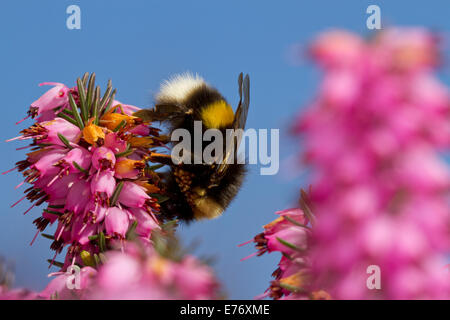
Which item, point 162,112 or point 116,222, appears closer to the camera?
point 116,222

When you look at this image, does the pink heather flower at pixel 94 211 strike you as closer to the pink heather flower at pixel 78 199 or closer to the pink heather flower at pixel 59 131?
the pink heather flower at pixel 78 199

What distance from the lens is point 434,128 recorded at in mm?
479

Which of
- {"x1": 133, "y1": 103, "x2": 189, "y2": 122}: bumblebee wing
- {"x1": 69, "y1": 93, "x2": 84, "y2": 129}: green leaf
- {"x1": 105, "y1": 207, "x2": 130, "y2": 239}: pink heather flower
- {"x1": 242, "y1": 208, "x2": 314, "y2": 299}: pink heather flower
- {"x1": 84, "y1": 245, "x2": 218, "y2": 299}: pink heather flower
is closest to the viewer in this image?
{"x1": 84, "y1": 245, "x2": 218, "y2": 299}: pink heather flower

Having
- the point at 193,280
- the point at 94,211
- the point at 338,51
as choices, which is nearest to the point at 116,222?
the point at 94,211

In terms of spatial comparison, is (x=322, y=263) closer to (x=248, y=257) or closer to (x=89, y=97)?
(x=248, y=257)

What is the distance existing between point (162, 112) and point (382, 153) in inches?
47.7

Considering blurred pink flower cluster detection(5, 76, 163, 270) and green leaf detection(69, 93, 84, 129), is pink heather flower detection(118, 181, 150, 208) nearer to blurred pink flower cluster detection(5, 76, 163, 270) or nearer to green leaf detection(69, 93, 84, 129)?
blurred pink flower cluster detection(5, 76, 163, 270)

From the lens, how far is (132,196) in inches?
54.1

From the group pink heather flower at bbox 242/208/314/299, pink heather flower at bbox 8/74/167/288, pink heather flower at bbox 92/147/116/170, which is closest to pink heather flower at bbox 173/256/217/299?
pink heather flower at bbox 242/208/314/299

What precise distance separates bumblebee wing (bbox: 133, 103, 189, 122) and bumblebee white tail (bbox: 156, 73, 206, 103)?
0.15ft

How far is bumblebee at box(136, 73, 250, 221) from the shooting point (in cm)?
162

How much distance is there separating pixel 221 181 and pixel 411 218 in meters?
1.26

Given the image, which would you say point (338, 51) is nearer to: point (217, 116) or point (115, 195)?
point (115, 195)
